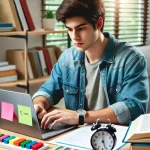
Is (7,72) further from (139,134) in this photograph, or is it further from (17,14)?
(139,134)

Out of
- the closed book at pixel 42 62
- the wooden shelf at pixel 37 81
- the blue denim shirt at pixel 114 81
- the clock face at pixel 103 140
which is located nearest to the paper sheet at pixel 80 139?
the clock face at pixel 103 140

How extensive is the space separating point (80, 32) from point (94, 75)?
286 millimetres

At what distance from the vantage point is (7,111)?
151 centimetres

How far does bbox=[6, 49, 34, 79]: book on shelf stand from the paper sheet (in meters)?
1.63

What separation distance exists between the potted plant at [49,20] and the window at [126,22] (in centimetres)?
32

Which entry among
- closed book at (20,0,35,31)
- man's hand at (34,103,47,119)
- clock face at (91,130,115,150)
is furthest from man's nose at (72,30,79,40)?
closed book at (20,0,35,31)

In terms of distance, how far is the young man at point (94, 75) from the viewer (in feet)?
5.61

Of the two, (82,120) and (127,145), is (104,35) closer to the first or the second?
(82,120)

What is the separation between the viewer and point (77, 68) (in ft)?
6.63

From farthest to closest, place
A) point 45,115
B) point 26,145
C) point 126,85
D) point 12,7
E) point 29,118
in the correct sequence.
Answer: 1. point 12,7
2. point 126,85
3. point 45,115
4. point 29,118
5. point 26,145

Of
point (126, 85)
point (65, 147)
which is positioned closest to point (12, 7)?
point (126, 85)

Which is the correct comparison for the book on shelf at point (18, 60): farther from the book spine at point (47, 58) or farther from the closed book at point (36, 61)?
the book spine at point (47, 58)

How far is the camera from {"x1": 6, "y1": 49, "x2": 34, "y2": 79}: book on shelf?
3053 mm

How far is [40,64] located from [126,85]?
1.57 m
